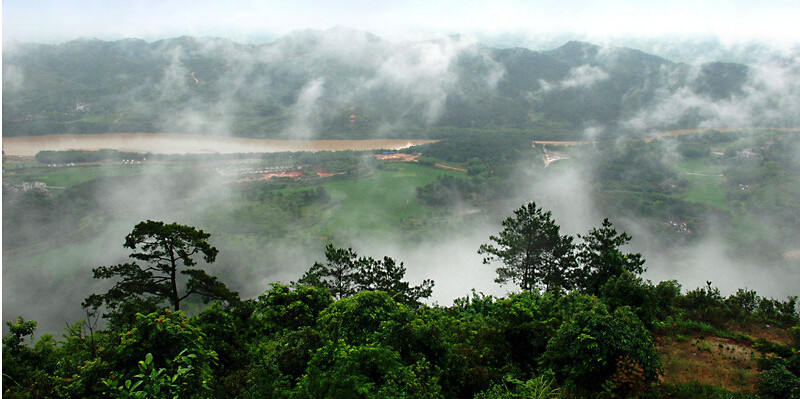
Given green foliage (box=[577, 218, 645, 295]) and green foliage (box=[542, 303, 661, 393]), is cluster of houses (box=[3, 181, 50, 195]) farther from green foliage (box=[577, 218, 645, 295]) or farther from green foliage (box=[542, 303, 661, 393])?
green foliage (box=[542, 303, 661, 393])

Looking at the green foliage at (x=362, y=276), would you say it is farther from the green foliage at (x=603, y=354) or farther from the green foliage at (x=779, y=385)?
the green foliage at (x=779, y=385)

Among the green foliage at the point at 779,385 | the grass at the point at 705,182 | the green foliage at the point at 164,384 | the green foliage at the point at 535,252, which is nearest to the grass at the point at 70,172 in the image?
the green foliage at the point at 535,252

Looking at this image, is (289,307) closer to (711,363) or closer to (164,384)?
(164,384)

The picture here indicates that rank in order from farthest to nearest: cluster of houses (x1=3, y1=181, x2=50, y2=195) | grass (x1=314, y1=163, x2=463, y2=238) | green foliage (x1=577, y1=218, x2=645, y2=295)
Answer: grass (x1=314, y1=163, x2=463, y2=238) → cluster of houses (x1=3, y1=181, x2=50, y2=195) → green foliage (x1=577, y1=218, x2=645, y2=295)

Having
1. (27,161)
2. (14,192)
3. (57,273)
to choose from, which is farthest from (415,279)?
(27,161)

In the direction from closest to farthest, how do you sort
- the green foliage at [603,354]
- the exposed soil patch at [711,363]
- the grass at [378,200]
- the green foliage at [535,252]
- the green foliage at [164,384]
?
the green foliage at [164,384]
the green foliage at [603,354]
the exposed soil patch at [711,363]
the green foliage at [535,252]
the grass at [378,200]

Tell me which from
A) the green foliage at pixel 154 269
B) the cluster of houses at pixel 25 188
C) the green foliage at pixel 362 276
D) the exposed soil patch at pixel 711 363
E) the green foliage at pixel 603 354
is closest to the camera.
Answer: the green foliage at pixel 603 354

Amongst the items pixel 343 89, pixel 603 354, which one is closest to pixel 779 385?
pixel 603 354

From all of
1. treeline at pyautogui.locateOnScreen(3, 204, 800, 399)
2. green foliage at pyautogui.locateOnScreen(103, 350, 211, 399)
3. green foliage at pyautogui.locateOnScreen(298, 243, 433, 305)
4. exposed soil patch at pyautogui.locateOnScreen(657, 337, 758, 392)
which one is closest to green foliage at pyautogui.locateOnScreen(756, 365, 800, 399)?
treeline at pyautogui.locateOnScreen(3, 204, 800, 399)
